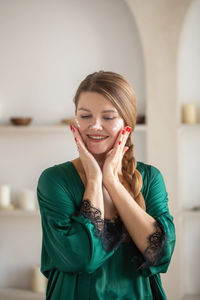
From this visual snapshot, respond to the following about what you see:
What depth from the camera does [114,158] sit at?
1563mm

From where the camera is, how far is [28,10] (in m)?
3.56

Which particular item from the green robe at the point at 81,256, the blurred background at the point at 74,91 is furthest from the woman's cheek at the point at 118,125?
the blurred background at the point at 74,91

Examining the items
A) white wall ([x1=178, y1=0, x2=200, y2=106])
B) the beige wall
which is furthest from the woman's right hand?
white wall ([x1=178, y1=0, x2=200, y2=106])

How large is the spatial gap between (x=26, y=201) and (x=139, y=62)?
141 centimetres

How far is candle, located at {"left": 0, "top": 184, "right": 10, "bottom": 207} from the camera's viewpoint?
11.4 feet

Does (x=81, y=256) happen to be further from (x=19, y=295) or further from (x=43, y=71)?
(x=43, y=71)

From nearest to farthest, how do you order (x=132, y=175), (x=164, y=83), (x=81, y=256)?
(x=81, y=256)
(x=132, y=175)
(x=164, y=83)

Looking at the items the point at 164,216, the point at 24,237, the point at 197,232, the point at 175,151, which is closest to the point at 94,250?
the point at 164,216

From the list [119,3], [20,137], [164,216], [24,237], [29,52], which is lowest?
[24,237]

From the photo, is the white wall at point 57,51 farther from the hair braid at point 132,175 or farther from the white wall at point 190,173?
the hair braid at point 132,175

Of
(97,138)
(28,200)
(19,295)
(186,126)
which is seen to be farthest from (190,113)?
(19,295)

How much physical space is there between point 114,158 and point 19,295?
2.33m

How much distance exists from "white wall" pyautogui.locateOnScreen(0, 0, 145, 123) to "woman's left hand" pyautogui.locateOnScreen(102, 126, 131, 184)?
6.15 feet

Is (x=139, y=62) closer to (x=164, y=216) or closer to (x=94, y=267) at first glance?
(x=164, y=216)
